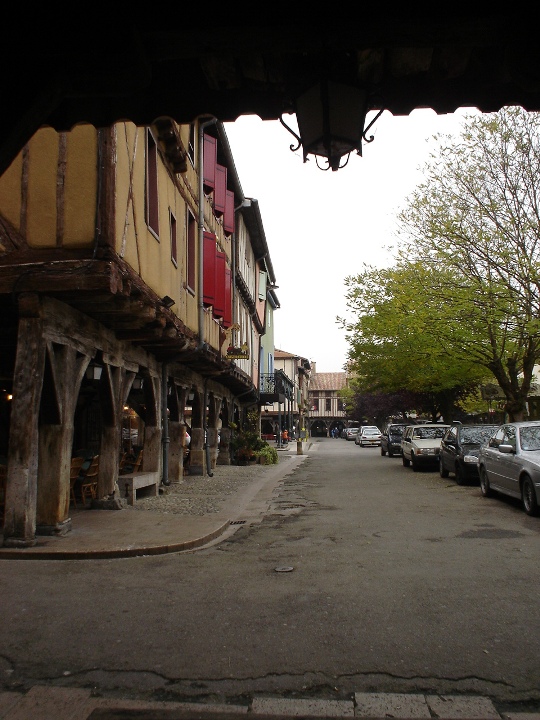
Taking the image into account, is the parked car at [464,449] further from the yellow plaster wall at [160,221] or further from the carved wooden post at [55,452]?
the carved wooden post at [55,452]

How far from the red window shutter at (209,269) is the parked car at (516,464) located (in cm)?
734

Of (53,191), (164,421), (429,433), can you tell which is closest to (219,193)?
(164,421)

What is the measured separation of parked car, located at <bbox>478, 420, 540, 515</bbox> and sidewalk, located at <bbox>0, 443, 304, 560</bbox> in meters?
4.65

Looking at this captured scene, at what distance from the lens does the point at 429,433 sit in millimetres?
24750

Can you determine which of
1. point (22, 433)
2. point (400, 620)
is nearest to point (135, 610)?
point (400, 620)

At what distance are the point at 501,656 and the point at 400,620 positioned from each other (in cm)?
98

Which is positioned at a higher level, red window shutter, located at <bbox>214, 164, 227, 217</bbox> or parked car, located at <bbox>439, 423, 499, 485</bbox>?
red window shutter, located at <bbox>214, 164, 227, 217</bbox>

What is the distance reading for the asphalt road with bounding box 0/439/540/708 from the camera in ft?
13.6

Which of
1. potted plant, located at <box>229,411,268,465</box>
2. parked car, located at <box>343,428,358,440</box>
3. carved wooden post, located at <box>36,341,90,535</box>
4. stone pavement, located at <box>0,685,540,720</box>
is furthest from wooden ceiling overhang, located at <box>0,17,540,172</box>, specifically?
parked car, located at <box>343,428,358,440</box>

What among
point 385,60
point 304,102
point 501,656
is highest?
point 385,60

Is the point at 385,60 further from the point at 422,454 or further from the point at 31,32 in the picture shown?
the point at 422,454

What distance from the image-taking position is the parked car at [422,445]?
23.1m

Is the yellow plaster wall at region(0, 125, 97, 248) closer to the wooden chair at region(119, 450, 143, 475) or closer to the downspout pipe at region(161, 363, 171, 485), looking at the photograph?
the downspout pipe at region(161, 363, 171, 485)

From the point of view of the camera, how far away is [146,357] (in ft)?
44.0
